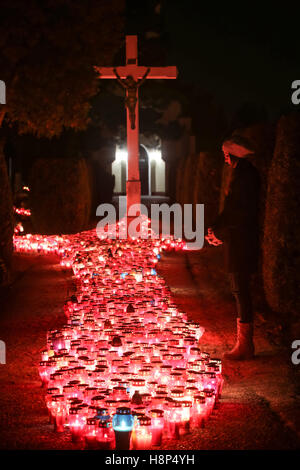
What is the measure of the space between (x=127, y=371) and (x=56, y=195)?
15.3 m

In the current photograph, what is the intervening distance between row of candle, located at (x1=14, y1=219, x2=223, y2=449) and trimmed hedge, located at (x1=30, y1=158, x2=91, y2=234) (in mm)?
11589

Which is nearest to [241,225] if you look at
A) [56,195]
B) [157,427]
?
[157,427]

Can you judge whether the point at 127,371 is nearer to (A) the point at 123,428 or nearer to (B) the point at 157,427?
(B) the point at 157,427

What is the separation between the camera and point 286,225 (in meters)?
8.27

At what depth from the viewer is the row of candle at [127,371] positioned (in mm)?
4379

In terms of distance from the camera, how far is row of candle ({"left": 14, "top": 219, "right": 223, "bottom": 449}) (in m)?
4.38

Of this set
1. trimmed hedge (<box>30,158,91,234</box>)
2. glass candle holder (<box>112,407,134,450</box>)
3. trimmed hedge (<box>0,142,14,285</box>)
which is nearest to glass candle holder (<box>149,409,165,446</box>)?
glass candle holder (<box>112,407,134,450</box>)

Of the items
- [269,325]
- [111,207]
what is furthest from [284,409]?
[111,207]

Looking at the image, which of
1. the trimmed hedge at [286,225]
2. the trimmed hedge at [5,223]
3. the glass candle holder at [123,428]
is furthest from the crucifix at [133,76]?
the glass candle holder at [123,428]

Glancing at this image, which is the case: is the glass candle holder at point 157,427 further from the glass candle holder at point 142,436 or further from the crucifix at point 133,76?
the crucifix at point 133,76

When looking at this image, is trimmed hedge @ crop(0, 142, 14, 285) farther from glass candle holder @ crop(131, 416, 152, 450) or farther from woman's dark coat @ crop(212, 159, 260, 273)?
→ glass candle holder @ crop(131, 416, 152, 450)

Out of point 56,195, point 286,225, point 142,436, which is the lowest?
point 142,436

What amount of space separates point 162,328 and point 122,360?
125 cm

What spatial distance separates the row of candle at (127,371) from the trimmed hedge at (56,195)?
11.6m
